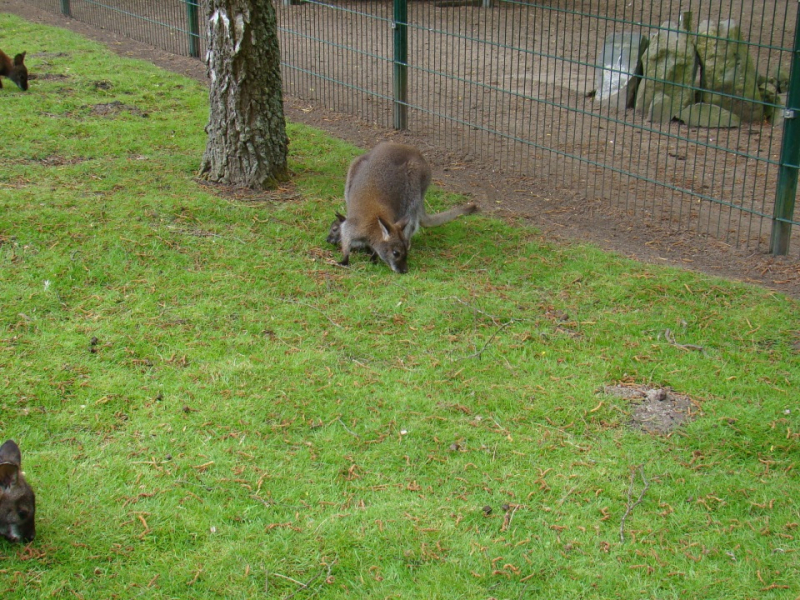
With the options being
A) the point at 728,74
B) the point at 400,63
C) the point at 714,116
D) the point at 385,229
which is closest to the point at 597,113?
the point at 714,116

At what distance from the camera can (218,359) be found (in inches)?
208

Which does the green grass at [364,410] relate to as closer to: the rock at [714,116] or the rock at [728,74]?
the rock at [714,116]

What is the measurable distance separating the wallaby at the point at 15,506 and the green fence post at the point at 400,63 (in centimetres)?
672

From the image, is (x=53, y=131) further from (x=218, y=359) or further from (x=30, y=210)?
(x=218, y=359)

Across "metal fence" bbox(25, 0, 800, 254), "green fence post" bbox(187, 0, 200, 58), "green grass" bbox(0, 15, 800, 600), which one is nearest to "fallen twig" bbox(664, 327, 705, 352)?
"green grass" bbox(0, 15, 800, 600)

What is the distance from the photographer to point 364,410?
484cm

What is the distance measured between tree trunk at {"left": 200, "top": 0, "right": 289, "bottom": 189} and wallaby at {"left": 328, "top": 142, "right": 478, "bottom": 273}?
2.52 ft

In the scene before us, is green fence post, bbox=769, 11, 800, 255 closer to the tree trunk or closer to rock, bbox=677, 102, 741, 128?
rock, bbox=677, 102, 741, 128

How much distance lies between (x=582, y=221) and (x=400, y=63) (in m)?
2.94

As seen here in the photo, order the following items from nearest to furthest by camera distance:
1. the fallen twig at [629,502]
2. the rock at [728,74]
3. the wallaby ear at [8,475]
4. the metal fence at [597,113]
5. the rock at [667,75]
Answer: the wallaby ear at [8,475]
the fallen twig at [629,502]
the metal fence at [597,113]
the rock at [728,74]
the rock at [667,75]

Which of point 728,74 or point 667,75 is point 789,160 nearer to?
point 667,75

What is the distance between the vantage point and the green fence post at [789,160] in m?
6.52

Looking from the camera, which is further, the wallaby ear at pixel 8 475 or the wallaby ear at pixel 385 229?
the wallaby ear at pixel 385 229

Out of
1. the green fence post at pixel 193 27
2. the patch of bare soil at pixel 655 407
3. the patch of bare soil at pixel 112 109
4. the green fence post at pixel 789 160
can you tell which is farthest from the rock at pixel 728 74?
the green fence post at pixel 193 27
